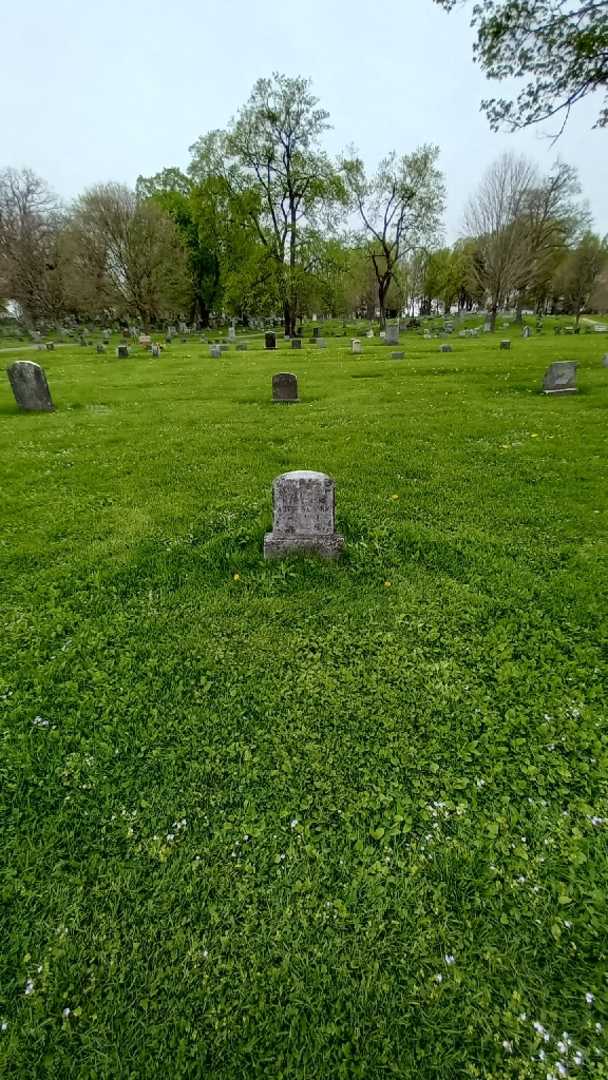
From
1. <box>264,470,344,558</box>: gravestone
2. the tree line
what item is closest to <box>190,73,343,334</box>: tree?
the tree line

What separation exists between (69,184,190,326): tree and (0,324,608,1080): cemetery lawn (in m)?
39.3

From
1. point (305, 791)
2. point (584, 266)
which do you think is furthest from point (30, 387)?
point (584, 266)

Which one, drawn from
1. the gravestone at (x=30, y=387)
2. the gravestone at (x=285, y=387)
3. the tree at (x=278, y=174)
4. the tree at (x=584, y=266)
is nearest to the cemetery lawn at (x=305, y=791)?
the gravestone at (x=285, y=387)

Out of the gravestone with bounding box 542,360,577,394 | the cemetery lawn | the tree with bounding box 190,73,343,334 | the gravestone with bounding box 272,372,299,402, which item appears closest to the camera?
the cemetery lawn

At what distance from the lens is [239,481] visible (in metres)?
6.32

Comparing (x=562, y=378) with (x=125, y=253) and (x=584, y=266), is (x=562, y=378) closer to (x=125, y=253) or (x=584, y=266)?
(x=125, y=253)

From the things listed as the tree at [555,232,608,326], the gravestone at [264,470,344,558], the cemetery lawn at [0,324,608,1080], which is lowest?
the cemetery lawn at [0,324,608,1080]

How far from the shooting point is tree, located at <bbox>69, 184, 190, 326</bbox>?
35.7m

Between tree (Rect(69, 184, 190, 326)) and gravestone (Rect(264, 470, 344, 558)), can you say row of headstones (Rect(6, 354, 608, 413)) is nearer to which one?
gravestone (Rect(264, 470, 344, 558))

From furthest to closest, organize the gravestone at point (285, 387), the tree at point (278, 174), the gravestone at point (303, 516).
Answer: the tree at point (278, 174) < the gravestone at point (285, 387) < the gravestone at point (303, 516)

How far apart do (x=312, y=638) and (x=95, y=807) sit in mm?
1754

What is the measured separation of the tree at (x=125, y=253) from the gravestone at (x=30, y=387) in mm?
31773

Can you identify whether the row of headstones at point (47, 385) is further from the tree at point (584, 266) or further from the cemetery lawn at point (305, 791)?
the tree at point (584, 266)

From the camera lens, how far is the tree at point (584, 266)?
4556 centimetres
